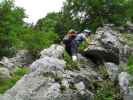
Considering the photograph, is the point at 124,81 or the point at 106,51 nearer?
the point at 124,81

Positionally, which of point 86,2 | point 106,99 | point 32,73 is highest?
point 86,2

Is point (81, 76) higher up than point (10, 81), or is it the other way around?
point (81, 76)

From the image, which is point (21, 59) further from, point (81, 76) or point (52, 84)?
point (52, 84)

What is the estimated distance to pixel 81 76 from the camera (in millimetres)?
22500

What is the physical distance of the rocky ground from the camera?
20234 mm

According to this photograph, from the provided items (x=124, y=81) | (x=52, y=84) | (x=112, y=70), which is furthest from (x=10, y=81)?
(x=124, y=81)

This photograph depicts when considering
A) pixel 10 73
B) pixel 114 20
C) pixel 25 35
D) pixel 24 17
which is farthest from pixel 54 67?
pixel 24 17

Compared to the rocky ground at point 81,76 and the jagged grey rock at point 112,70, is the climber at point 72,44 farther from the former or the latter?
the jagged grey rock at point 112,70

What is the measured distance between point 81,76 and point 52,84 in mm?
2303

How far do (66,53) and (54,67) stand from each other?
3.00 meters

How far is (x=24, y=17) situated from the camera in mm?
54531

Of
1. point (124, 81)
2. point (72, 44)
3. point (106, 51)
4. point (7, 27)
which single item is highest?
point (7, 27)

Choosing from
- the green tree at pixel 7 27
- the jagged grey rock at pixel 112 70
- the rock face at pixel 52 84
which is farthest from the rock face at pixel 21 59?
the rock face at pixel 52 84

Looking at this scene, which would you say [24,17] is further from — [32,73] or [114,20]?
[32,73]
